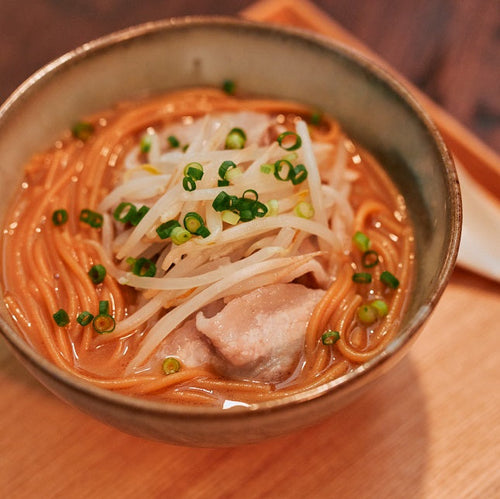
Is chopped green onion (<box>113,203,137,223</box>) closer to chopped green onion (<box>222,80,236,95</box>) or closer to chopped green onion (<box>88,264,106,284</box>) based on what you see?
chopped green onion (<box>88,264,106,284</box>)

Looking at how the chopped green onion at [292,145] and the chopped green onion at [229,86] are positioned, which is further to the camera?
the chopped green onion at [229,86]

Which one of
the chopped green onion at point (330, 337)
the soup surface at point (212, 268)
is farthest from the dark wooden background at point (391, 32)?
the chopped green onion at point (330, 337)

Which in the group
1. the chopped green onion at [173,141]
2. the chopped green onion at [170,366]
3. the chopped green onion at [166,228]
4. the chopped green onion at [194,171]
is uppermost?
the chopped green onion at [194,171]

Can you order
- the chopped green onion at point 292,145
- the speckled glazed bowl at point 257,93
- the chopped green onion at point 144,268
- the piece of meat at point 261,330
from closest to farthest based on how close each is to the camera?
the speckled glazed bowl at point 257,93 → the piece of meat at point 261,330 → the chopped green onion at point 144,268 → the chopped green onion at point 292,145

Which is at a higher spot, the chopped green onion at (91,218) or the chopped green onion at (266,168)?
the chopped green onion at (266,168)

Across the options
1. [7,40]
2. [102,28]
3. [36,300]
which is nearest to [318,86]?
[36,300]

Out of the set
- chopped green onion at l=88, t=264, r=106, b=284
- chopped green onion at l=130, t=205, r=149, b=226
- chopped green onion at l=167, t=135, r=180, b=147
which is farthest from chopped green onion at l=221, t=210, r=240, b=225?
chopped green onion at l=167, t=135, r=180, b=147

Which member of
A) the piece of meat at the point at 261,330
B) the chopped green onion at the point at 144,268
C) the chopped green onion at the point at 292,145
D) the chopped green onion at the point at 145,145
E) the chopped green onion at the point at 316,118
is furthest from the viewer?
the chopped green onion at the point at 316,118

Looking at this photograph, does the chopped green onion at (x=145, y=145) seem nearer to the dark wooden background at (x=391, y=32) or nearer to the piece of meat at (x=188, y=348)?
the piece of meat at (x=188, y=348)
